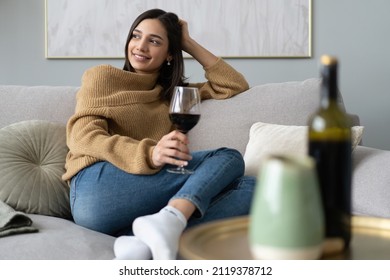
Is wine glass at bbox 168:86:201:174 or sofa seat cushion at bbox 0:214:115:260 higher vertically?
wine glass at bbox 168:86:201:174

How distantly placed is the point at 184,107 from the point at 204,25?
1.57 metres

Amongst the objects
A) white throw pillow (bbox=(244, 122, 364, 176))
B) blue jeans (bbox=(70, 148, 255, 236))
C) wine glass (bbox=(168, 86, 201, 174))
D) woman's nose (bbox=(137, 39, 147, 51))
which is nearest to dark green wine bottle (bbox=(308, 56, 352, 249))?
wine glass (bbox=(168, 86, 201, 174))

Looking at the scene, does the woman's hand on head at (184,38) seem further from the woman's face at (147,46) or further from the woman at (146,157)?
the woman's face at (147,46)

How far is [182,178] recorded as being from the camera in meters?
1.71

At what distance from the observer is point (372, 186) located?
5.76 ft

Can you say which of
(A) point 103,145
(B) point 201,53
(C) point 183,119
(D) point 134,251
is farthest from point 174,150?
(B) point 201,53

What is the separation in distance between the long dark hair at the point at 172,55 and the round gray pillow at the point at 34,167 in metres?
0.40

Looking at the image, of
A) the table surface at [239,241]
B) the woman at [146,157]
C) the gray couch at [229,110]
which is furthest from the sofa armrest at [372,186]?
the table surface at [239,241]

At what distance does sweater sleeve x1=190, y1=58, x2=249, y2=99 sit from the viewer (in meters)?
2.21

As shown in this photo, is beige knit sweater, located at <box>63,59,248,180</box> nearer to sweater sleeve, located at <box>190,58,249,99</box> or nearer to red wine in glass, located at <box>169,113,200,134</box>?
sweater sleeve, located at <box>190,58,249,99</box>

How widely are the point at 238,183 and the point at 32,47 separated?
184 centimetres

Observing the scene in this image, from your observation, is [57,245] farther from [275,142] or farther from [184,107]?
[275,142]

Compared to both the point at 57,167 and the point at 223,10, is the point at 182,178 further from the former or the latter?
the point at 223,10
